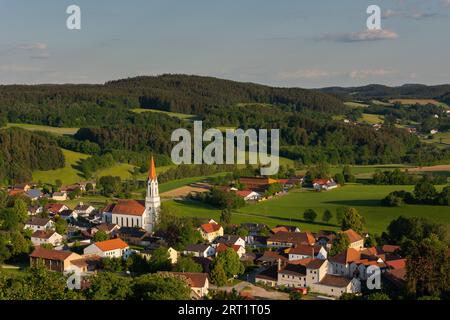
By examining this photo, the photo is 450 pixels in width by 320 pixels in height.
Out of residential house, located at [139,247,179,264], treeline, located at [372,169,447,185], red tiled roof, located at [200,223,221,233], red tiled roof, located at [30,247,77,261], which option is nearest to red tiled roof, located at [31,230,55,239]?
red tiled roof, located at [30,247,77,261]

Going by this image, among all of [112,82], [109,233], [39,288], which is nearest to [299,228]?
[109,233]

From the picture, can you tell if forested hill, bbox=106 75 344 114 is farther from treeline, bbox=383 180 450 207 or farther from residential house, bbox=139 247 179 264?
residential house, bbox=139 247 179 264

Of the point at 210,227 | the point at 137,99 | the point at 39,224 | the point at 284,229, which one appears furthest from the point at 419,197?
the point at 137,99

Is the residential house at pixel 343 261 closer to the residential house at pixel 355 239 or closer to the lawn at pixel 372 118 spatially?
the residential house at pixel 355 239

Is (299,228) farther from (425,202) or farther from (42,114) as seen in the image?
(42,114)

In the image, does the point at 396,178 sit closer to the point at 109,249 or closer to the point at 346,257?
the point at 346,257
